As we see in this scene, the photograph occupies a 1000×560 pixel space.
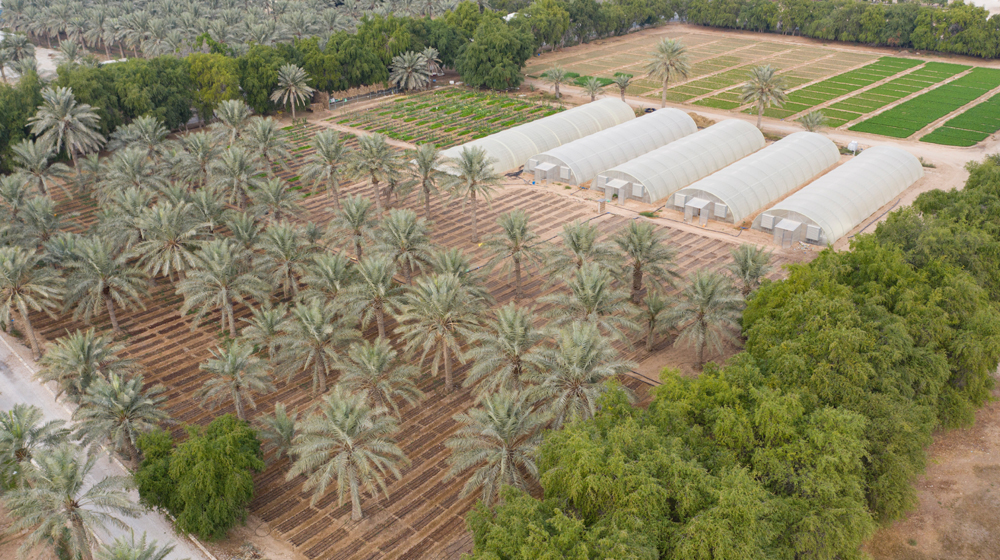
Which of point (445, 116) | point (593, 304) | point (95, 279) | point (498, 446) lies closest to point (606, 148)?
point (445, 116)

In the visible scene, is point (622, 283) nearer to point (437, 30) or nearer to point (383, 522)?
point (383, 522)

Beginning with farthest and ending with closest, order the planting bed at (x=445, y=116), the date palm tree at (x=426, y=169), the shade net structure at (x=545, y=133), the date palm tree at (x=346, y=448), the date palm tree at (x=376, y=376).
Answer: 1. the planting bed at (x=445, y=116)
2. the shade net structure at (x=545, y=133)
3. the date palm tree at (x=426, y=169)
4. the date palm tree at (x=376, y=376)
5. the date palm tree at (x=346, y=448)

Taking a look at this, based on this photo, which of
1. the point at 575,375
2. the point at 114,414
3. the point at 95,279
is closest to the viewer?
the point at 575,375

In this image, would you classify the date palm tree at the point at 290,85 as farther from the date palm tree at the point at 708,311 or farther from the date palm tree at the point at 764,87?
the date palm tree at the point at 708,311

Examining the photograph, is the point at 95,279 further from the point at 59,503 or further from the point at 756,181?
Answer: the point at 756,181

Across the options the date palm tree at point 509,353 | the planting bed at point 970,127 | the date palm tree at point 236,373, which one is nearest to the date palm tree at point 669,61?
the planting bed at point 970,127
